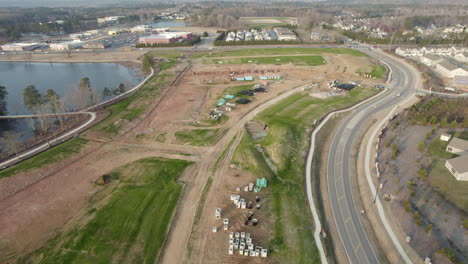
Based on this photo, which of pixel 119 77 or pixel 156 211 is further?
pixel 119 77

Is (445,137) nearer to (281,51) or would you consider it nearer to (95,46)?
(281,51)

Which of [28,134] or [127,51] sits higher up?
[127,51]

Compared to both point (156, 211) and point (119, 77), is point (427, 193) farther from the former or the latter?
point (119, 77)

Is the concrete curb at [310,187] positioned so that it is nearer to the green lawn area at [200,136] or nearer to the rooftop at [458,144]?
the green lawn area at [200,136]

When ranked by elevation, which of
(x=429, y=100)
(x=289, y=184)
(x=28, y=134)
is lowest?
(x=28, y=134)

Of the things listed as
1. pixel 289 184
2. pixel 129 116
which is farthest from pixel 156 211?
pixel 129 116

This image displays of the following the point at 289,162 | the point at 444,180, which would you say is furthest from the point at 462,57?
the point at 289,162

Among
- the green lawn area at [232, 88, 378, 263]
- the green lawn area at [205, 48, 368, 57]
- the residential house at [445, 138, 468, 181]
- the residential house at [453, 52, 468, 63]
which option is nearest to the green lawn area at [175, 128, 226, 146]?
the green lawn area at [232, 88, 378, 263]
